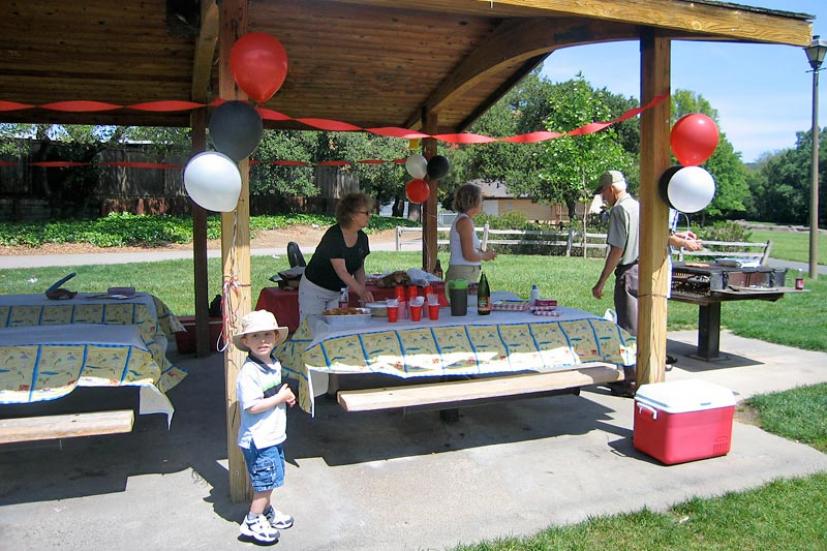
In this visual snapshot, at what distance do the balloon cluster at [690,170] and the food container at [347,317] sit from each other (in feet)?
7.57

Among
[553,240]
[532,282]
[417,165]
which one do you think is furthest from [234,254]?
[553,240]

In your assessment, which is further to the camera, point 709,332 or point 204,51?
point 709,332

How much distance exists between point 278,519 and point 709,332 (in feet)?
17.5

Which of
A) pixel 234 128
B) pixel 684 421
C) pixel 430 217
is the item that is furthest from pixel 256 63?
pixel 430 217

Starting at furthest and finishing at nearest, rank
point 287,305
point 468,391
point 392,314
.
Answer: point 287,305 < point 392,314 < point 468,391

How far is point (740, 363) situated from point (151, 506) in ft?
19.6

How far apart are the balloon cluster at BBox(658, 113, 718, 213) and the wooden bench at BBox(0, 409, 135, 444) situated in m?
3.78

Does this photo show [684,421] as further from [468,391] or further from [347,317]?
[347,317]

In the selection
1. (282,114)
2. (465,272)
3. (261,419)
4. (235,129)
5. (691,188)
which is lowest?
(261,419)

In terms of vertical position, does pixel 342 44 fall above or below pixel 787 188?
below

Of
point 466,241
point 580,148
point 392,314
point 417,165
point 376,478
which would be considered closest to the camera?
point 376,478

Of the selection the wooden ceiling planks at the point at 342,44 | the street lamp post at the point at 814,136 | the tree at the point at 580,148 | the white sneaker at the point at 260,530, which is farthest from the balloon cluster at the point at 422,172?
the tree at the point at 580,148

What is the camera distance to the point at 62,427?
350 cm

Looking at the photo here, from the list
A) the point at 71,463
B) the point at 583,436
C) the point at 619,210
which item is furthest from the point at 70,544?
the point at 619,210
